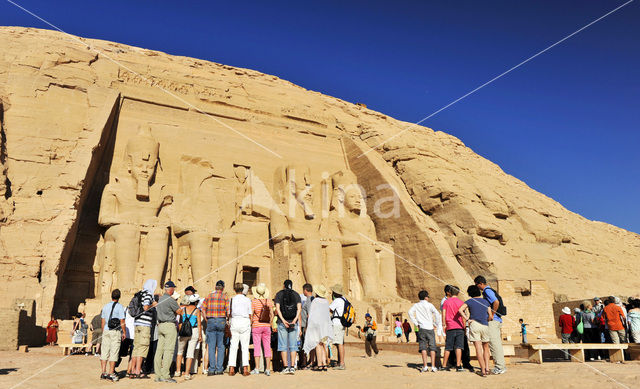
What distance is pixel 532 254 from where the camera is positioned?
527 inches

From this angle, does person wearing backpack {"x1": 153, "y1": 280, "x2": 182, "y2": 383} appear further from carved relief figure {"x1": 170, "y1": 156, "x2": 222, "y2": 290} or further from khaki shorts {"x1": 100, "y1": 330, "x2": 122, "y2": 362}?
carved relief figure {"x1": 170, "y1": 156, "x2": 222, "y2": 290}

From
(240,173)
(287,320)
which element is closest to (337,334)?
(287,320)

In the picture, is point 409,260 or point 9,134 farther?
point 409,260

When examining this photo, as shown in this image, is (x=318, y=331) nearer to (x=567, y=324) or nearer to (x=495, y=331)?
(x=495, y=331)

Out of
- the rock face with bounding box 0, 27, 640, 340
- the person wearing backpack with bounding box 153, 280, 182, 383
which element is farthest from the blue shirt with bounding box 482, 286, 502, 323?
the rock face with bounding box 0, 27, 640, 340

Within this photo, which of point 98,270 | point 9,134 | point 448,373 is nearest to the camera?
point 448,373

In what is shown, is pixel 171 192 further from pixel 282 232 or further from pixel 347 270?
pixel 347 270

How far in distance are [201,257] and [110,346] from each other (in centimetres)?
647

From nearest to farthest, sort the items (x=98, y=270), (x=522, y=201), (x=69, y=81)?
(x=98, y=270) → (x=69, y=81) → (x=522, y=201)

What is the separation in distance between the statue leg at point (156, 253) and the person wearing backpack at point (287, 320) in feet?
20.1

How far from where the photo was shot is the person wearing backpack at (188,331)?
563 centimetres

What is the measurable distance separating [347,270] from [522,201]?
5.54m


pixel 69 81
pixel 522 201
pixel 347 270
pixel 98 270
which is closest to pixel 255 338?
pixel 98 270

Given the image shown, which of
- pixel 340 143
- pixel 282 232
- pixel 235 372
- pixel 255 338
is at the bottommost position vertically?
pixel 235 372
